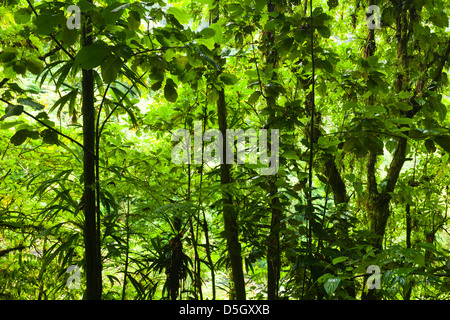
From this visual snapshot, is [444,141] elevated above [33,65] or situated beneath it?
situated beneath

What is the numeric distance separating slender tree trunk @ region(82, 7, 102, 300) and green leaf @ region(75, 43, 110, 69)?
251 mm

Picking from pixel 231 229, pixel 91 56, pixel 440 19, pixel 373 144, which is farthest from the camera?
pixel 231 229

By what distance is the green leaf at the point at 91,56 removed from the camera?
619 mm

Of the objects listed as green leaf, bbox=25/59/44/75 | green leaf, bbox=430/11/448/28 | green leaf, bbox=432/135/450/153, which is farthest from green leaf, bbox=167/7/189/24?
green leaf, bbox=430/11/448/28

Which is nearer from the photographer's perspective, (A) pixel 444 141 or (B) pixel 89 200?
(A) pixel 444 141

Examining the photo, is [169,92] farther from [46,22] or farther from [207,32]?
[46,22]

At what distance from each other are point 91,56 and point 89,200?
395 mm

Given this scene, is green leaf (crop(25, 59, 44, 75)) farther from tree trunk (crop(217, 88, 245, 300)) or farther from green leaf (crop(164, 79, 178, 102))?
tree trunk (crop(217, 88, 245, 300))

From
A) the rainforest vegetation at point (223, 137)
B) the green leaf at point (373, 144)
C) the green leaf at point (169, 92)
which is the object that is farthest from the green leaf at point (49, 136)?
the green leaf at point (373, 144)

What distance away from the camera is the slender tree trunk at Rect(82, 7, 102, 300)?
844 millimetres

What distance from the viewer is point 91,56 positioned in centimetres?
62

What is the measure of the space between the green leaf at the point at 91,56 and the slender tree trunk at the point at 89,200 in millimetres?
251

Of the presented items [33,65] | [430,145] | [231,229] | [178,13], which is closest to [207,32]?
[178,13]
